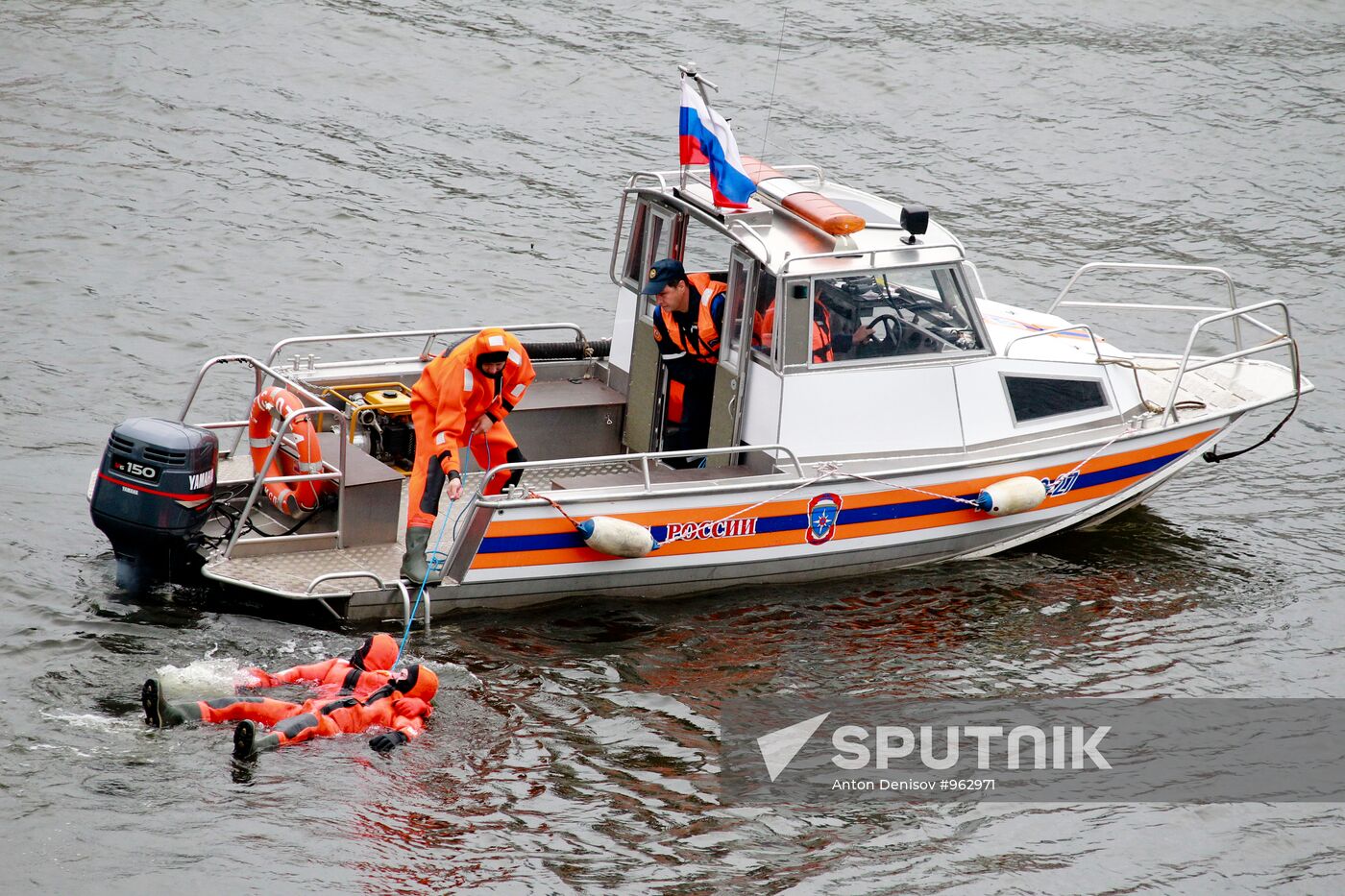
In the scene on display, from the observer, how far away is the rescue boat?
32.2 ft

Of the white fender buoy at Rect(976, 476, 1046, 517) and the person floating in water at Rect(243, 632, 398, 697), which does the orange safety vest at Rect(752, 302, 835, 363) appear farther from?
the person floating in water at Rect(243, 632, 398, 697)

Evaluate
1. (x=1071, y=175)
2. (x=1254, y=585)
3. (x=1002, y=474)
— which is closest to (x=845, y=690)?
(x=1002, y=474)

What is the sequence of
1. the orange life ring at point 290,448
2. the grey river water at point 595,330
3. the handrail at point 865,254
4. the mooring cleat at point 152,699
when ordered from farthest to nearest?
the handrail at point 865,254
the orange life ring at point 290,448
the mooring cleat at point 152,699
the grey river water at point 595,330

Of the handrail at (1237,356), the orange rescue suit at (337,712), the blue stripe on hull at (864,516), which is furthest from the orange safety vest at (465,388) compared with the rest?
the handrail at (1237,356)

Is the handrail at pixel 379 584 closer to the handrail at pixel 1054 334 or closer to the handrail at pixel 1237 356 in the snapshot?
the handrail at pixel 1054 334

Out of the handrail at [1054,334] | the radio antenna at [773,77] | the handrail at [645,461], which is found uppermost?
the radio antenna at [773,77]

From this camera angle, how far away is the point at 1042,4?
82.2 feet

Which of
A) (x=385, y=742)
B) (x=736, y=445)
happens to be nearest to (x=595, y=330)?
(x=736, y=445)

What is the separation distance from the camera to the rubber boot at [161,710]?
27.7 ft

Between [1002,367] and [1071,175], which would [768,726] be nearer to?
[1002,367]

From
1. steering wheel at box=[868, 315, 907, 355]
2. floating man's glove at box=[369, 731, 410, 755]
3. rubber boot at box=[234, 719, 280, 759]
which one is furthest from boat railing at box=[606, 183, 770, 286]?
rubber boot at box=[234, 719, 280, 759]

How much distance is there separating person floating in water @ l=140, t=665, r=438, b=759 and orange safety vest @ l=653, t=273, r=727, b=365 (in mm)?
3245

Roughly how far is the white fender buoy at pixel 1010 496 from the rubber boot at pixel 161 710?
5.58m

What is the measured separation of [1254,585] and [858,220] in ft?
14.5
